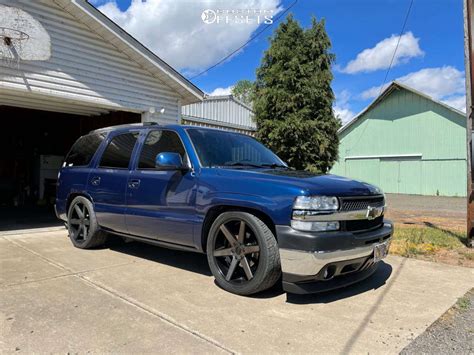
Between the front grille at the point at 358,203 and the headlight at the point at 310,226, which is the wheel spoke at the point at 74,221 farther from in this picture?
the front grille at the point at 358,203

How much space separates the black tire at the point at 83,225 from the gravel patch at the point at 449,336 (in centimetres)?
443

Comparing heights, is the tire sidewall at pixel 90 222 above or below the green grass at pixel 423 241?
above

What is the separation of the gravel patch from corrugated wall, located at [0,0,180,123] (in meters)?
7.08

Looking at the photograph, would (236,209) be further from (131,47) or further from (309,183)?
(131,47)

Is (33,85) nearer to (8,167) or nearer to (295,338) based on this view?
(295,338)

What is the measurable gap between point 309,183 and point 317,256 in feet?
2.25

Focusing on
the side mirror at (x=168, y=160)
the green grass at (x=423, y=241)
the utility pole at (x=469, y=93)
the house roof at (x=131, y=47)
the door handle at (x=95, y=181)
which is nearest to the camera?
the side mirror at (x=168, y=160)

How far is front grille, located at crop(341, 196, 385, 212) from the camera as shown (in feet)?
12.5

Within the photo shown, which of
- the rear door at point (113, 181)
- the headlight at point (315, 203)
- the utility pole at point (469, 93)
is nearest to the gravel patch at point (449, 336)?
the headlight at point (315, 203)

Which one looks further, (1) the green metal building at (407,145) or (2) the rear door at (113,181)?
(1) the green metal building at (407,145)

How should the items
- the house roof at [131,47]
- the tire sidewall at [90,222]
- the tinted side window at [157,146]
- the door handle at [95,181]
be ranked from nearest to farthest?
the tinted side window at [157,146], the door handle at [95,181], the tire sidewall at [90,222], the house roof at [131,47]

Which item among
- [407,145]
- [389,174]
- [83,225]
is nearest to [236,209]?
[83,225]

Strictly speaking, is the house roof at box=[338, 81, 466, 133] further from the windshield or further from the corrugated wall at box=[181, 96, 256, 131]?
the windshield

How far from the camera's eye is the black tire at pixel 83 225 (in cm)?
586
